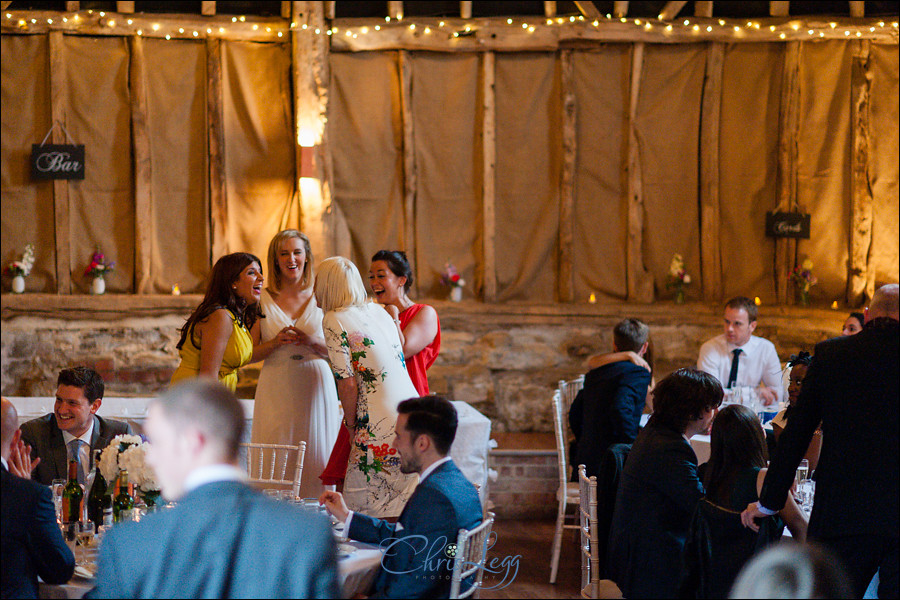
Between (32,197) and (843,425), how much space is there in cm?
621

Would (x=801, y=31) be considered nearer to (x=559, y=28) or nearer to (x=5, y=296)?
(x=559, y=28)

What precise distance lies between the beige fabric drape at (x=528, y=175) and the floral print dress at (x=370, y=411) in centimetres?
373


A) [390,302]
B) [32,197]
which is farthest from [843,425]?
[32,197]

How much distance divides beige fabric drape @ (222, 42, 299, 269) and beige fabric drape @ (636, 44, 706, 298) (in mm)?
2888

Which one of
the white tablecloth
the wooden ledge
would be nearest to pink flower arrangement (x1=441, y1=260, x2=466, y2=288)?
the wooden ledge

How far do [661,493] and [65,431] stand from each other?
7.18 feet

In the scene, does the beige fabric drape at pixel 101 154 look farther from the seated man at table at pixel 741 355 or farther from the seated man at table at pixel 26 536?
the seated man at table at pixel 26 536

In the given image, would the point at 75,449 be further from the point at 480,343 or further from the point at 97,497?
the point at 480,343

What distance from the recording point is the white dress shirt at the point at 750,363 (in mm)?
5133

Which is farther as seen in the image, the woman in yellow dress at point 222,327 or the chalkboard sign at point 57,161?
the chalkboard sign at point 57,161

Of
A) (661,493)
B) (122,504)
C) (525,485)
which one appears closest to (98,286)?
(525,485)

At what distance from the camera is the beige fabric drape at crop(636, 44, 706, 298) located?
22.0 feet

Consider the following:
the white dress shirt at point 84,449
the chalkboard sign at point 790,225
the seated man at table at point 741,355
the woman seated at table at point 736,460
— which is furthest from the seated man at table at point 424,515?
the chalkboard sign at point 790,225

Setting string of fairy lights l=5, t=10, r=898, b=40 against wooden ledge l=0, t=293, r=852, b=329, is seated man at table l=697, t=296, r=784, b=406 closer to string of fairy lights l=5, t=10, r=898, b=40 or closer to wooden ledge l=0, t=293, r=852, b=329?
wooden ledge l=0, t=293, r=852, b=329
